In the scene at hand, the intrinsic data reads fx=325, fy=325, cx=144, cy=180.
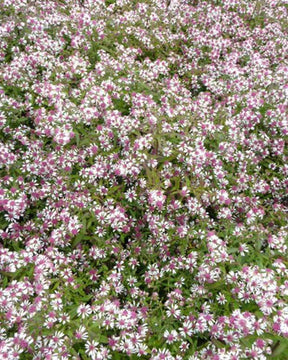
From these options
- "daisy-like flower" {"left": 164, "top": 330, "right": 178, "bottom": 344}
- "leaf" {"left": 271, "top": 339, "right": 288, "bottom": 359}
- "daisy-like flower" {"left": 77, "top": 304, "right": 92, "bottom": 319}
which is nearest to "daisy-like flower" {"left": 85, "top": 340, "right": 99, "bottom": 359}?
"daisy-like flower" {"left": 77, "top": 304, "right": 92, "bottom": 319}

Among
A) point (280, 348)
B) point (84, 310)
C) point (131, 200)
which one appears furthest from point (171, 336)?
point (131, 200)

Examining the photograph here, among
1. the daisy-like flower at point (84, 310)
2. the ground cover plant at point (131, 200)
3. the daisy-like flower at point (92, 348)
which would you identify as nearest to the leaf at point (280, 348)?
the ground cover plant at point (131, 200)

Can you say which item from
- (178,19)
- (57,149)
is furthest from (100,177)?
(178,19)

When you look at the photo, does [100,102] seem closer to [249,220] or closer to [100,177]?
[100,177]

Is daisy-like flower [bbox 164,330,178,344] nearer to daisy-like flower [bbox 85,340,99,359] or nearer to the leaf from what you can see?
daisy-like flower [bbox 85,340,99,359]

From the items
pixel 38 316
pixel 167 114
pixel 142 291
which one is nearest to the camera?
pixel 38 316

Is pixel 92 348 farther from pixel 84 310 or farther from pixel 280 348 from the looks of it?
pixel 280 348

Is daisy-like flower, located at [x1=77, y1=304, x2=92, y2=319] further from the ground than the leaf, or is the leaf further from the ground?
the leaf

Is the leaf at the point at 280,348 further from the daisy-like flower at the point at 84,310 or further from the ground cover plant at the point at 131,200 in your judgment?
the daisy-like flower at the point at 84,310
